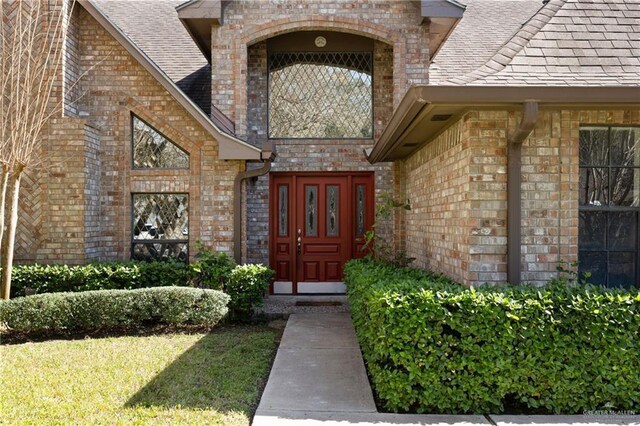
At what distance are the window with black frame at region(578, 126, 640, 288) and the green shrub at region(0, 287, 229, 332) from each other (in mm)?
4903

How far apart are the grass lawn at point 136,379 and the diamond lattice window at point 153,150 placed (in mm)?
3276

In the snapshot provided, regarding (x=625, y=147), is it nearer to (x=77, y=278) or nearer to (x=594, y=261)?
(x=594, y=261)

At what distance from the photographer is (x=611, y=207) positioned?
17.9 feet

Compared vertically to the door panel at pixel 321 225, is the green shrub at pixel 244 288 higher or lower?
lower

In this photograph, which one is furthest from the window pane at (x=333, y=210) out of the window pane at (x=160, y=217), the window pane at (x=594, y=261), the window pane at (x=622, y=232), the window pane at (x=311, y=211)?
the window pane at (x=622, y=232)

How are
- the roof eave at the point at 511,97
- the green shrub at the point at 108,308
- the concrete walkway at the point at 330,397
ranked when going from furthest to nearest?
the green shrub at the point at 108,308 < the roof eave at the point at 511,97 < the concrete walkway at the point at 330,397

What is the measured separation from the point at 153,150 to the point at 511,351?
23.4ft

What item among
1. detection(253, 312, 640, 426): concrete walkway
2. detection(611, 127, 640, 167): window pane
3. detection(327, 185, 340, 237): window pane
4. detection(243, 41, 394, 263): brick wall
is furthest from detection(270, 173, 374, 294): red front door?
detection(611, 127, 640, 167): window pane

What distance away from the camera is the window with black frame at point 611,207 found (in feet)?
17.8

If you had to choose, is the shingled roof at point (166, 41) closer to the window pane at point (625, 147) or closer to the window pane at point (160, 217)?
the window pane at point (160, 217)

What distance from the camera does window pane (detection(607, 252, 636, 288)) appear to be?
215 inches

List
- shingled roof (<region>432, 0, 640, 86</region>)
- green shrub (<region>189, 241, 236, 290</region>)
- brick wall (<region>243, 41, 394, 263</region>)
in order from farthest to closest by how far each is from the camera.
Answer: brick wall (<region>243, 41, 394, 263</region>), green shrub (<region>189, 241, 236, 290</region>), shingled roof (<region>432, 0, 640, 86</region>)

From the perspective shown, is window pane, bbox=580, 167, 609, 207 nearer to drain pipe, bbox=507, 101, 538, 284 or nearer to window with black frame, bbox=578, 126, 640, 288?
window with black frame, bbox=578, 126, 640, 288

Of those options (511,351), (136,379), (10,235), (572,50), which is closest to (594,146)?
(572,50)
